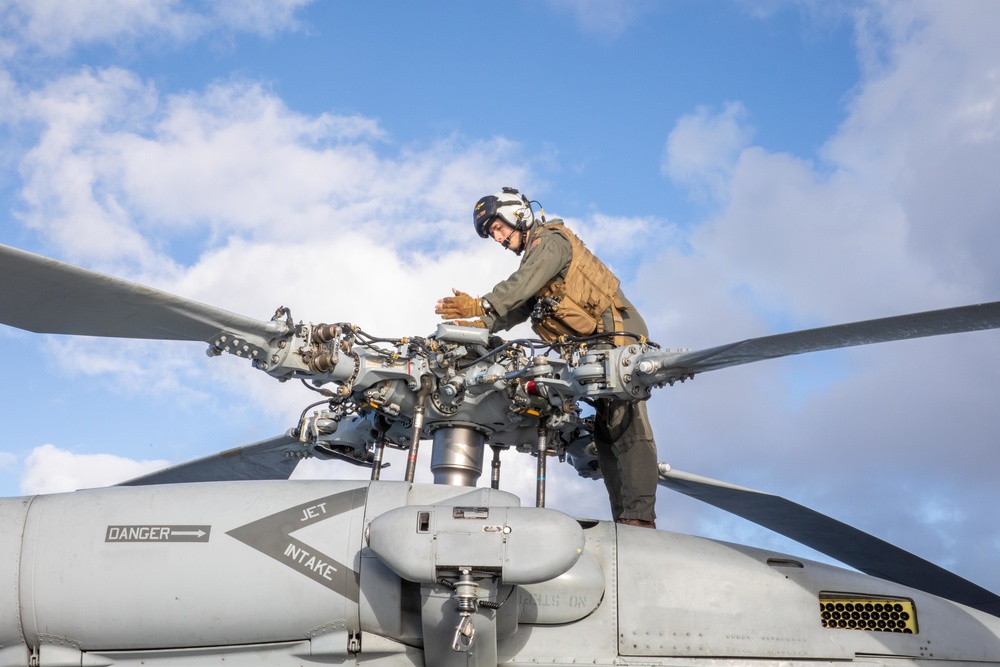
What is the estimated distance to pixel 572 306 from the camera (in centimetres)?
1031

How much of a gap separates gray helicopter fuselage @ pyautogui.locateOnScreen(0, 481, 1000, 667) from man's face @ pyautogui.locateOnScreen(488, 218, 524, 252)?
313cm

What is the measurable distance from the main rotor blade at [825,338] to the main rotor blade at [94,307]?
3.54 m

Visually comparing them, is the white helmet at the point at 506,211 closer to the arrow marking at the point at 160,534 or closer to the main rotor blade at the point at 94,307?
the main rotor blade at the point at 94,307

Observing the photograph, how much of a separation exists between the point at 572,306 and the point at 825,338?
3.45 m

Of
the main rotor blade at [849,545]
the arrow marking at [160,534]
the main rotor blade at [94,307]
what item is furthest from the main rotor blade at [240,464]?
the main rotor blade at [849,545]

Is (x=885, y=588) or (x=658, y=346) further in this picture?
(x=658, y=346)

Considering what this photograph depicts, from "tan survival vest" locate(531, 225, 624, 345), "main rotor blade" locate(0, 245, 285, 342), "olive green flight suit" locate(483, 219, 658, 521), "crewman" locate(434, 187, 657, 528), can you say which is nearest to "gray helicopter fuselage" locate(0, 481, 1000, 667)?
"main rotor blade" locate(0, 245, 285, 342)

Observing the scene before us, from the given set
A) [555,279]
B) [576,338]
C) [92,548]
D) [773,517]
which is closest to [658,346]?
[576,338]

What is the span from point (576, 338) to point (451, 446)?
1737 mm

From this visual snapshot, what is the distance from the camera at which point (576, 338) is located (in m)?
9.34

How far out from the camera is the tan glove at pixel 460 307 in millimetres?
9617

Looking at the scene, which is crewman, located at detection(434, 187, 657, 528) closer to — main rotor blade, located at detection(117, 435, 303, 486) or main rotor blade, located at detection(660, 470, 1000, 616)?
main rotor blade, located at detection(660, 470, 1000, 616)

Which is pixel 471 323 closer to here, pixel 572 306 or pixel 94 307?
pixel 572 306

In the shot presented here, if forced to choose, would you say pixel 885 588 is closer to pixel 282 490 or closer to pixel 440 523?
pixel 440 523
